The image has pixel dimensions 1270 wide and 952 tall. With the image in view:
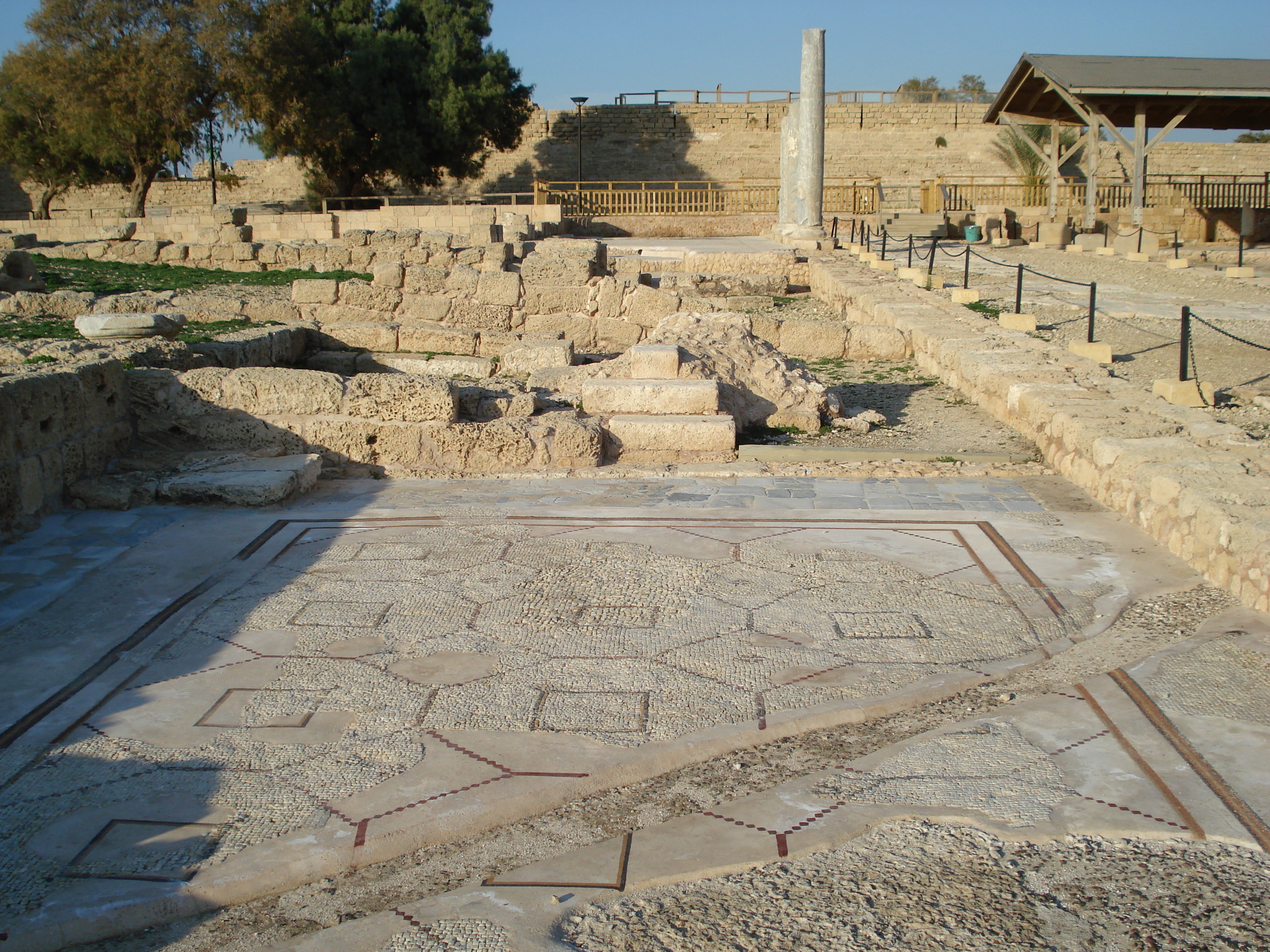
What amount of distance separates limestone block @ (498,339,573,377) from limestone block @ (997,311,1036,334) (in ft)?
13.9

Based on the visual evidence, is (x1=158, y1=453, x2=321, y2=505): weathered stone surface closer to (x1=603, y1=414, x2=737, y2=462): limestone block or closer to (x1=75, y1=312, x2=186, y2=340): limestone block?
(x1=603, y1=414, x2=737, y2=462): limestone block

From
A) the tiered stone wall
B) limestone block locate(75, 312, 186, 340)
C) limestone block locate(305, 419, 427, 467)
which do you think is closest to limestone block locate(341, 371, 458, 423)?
limestone block locate(305, 419, 427, 467)

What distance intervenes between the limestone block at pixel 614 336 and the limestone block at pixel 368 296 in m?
2.12

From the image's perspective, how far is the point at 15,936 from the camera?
206 cm

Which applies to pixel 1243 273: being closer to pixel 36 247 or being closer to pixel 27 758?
pixel 27 758

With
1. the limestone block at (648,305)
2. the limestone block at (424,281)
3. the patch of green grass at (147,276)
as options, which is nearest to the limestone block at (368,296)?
the limestone block at (424,281)

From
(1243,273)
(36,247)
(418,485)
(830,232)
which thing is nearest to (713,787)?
(418,485)

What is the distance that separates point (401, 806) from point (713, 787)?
2.55 ft

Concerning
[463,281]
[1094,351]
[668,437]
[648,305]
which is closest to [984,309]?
[1094,351]

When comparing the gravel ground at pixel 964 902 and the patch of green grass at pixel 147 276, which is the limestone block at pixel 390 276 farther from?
the gravel ground at pixel 964 902

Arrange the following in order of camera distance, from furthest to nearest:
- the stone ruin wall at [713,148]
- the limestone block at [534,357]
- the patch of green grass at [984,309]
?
the stone ruin wall at [713,148], the patch of green grass at [984,309], the limestone block at [534,357]

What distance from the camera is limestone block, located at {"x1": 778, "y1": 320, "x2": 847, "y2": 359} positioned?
10117 millimetres

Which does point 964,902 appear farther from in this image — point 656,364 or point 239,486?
point 656,364

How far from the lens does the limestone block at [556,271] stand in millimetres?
10844
